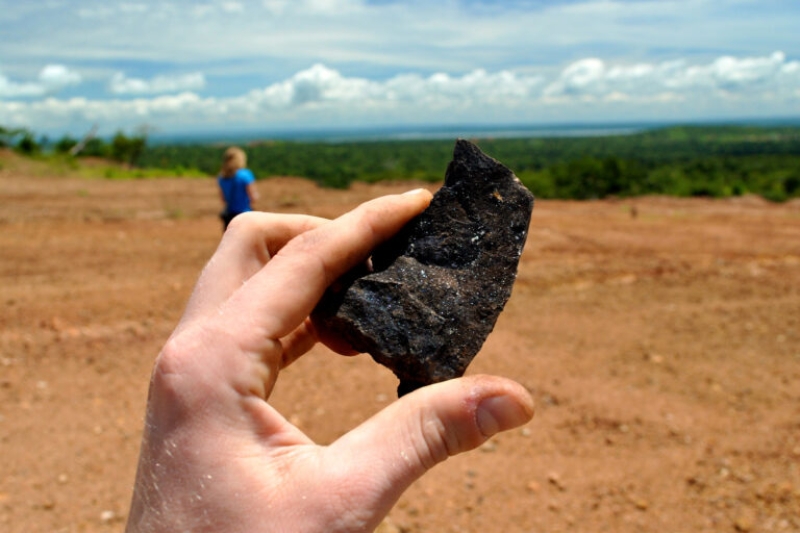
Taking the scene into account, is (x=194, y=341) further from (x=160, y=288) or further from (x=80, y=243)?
(x=80, y=243)

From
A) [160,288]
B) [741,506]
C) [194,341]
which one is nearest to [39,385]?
[160,288]

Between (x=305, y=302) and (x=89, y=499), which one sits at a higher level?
(x=305, y=302)

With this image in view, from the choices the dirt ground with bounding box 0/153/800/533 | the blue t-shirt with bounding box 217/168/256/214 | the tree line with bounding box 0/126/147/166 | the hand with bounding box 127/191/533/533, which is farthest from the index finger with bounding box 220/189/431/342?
the tree line with bounding box 0/126/147/166

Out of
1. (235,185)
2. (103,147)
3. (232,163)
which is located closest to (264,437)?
(235,185)

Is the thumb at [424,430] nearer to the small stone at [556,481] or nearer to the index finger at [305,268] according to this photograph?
the index finger at [305,268]

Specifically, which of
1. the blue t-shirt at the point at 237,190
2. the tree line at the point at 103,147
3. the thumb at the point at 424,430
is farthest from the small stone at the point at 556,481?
the tree line at the point at 103,147

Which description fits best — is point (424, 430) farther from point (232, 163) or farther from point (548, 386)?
point (232, 163)
